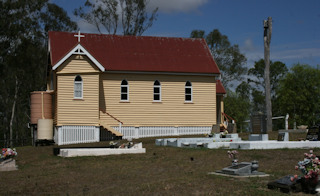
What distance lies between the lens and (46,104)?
114 ft

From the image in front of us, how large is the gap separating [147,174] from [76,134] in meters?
18.3

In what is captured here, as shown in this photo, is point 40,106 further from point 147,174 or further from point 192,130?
point 147,174

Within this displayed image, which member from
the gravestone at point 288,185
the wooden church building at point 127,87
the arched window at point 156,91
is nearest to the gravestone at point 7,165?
the gravestone at point 288,185

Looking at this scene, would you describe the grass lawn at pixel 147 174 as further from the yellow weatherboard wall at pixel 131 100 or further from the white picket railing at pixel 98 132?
the yellow weatherboard wall at pixel 131 100

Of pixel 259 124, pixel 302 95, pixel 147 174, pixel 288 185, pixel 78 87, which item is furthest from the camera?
pixel 302 95

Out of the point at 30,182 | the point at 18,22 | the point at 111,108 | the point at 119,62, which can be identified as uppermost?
the point at 18,22

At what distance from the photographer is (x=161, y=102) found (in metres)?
37.3

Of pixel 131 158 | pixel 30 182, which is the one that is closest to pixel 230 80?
pixel 131 158

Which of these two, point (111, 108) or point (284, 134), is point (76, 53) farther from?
point (284, 134)

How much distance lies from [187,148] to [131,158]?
390cm

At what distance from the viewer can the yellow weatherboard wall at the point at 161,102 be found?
36.2 metres

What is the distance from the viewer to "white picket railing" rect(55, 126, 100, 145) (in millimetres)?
33281

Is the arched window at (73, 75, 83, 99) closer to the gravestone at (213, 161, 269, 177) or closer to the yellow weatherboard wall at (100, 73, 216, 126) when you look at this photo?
the yellow weatherboard wall at (100, 73, 216, 126)

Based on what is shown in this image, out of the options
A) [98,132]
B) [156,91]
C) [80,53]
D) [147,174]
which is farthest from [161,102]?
[147,174]
